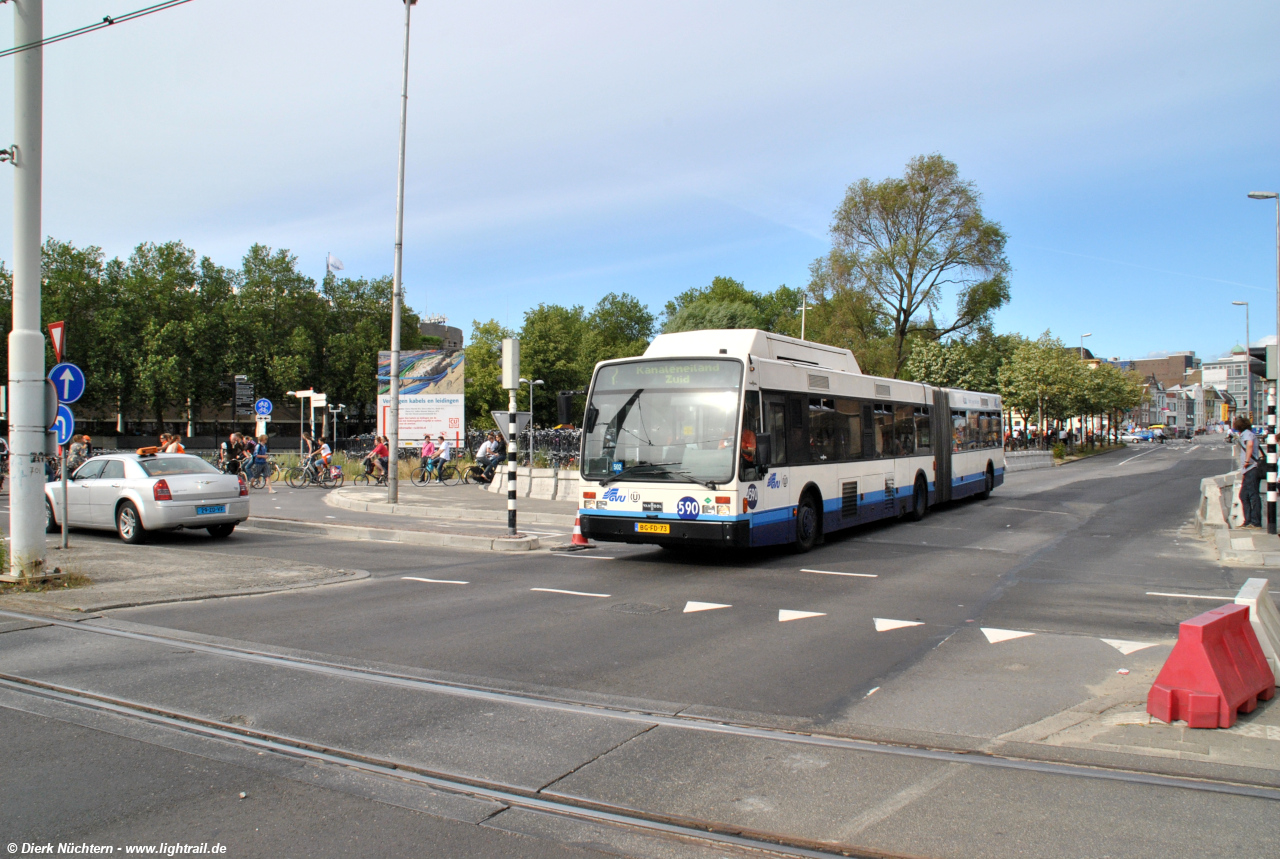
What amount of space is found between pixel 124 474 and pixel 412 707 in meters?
A: 11.1

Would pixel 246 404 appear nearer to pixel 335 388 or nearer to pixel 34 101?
pixel 34 101

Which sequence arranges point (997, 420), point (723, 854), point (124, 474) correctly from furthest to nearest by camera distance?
point (997, 420) → point (124, 474) → point (723, 854)

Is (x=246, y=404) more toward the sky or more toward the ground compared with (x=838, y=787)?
more toward the sky

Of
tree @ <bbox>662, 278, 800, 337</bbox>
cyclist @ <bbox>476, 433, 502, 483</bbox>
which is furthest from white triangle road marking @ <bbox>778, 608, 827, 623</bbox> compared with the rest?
tree @ <bbox>662, 278, 800, 337</bbox>

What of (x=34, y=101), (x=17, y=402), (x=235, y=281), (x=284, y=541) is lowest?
(x=284, y=541)

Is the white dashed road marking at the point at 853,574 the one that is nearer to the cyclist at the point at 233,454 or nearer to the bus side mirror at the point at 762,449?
the bus side mirror at the point at 762,449

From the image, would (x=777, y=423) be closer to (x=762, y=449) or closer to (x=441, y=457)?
(x=762, y=449)

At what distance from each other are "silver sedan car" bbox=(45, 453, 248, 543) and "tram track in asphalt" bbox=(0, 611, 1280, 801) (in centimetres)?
739

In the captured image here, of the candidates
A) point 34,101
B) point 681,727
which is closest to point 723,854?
point 681,727

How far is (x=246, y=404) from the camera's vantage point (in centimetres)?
3194

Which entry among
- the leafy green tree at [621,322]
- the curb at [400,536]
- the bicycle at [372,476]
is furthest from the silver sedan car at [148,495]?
the leafy green tree at [621,322]

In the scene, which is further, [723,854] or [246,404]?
[246,404]

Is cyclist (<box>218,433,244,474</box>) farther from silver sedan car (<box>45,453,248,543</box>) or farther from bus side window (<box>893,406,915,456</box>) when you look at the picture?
bus side window (<box>893,406,915,456</box>)

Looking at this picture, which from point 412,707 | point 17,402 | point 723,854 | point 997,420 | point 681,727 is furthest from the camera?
point 997,420
